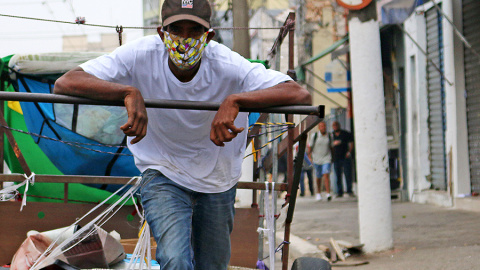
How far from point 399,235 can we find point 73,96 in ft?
20.7

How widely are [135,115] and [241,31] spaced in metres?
6.59

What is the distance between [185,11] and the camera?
2.84 metres

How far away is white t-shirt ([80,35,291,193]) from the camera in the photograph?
10.00 feet

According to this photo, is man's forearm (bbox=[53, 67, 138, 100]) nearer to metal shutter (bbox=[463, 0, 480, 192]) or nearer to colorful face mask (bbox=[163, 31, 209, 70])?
colorful face mask (bbox=[163, 31, 209, 70])

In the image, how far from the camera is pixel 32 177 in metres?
4.66

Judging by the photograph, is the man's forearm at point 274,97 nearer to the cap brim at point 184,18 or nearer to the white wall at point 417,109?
the cap brim at point 184,18

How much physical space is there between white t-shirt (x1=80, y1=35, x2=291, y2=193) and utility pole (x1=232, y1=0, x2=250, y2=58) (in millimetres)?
5923

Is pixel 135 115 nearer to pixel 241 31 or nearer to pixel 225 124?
pixel 225 124

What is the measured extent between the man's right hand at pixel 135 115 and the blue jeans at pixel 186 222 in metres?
0.39

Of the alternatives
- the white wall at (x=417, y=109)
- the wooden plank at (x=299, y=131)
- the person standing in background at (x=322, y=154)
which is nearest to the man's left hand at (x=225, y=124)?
the wooden plank at (x=299, y=131)

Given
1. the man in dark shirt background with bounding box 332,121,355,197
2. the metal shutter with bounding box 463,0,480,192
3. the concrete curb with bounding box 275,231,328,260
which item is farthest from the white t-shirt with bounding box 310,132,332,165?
the concrete curb with bounding box 275,231,328,260

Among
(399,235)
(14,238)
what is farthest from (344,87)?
(14,238)

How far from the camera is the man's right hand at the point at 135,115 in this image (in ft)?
8.65

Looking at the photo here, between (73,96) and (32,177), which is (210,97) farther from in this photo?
(32,177)
